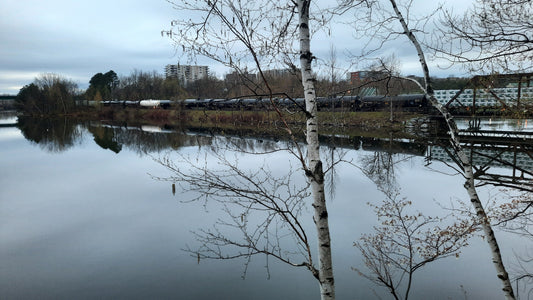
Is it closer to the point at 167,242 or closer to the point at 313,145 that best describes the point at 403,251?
the point at 167,242

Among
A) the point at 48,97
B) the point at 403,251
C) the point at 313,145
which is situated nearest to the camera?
the point at 313,145

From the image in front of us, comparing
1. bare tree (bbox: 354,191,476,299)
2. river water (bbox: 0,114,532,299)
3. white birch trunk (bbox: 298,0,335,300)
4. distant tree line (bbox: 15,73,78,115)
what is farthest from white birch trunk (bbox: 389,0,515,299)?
distant tree line (bbox: 15,73,78,115)

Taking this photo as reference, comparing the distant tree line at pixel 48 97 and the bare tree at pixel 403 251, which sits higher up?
the distant tree line at pixel 48 97

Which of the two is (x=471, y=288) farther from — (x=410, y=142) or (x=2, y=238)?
(x=410, y=142)

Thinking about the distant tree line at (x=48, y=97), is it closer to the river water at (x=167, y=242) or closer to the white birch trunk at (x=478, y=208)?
the river water at (x=167, y=242)

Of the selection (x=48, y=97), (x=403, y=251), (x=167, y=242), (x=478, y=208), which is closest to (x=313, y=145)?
(x=478, y=208)

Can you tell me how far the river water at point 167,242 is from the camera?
29.1ft

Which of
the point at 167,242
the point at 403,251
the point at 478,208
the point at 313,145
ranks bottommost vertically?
the point at 167,242

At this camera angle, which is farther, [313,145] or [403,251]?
[403,251]

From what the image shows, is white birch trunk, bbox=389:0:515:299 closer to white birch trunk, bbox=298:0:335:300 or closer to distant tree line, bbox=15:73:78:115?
white birch trunk, bbox=298:0:335:300

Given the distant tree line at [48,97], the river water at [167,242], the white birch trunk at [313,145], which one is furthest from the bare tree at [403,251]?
the distant tree line at [48,97]

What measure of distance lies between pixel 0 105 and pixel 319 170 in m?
216

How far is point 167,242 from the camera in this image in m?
11.9

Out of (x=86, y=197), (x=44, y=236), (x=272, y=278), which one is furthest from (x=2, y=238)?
(x=272, y=278)
